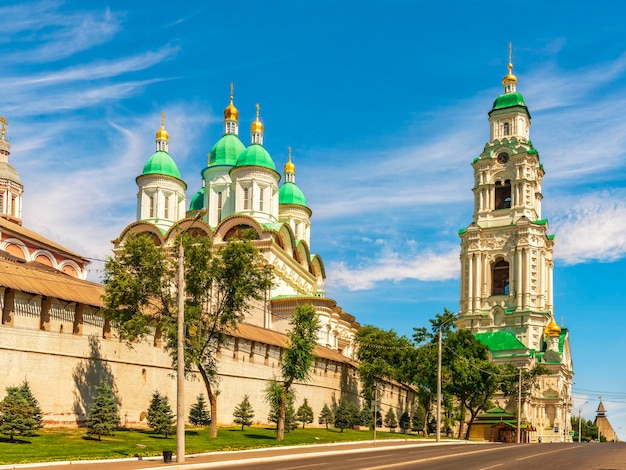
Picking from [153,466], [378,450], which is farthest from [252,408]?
[153,466]

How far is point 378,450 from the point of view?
35.3 metres

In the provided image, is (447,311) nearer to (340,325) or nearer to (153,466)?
(340,325)

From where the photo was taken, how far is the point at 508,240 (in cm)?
9538

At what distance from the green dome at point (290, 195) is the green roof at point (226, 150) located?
8.70m

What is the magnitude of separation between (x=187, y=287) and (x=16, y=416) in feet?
35.5

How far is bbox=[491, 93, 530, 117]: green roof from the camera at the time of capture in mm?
99750

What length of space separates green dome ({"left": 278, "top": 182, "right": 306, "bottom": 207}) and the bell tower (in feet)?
Answer: 69.4

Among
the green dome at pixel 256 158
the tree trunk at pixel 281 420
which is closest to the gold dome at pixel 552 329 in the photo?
the green dome at pixel 256 158

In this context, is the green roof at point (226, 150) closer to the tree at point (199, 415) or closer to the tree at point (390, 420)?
the tree at point (390, 420)

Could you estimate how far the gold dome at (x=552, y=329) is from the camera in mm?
90438

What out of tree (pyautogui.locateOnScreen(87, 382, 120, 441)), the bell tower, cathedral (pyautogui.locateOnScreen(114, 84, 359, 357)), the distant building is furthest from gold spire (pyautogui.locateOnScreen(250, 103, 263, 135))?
the distant building

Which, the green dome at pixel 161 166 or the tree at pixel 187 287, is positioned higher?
the green dome at pixel 161 166

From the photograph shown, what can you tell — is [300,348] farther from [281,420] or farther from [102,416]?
[102,416]

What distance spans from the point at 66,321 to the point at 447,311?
1468 inches
